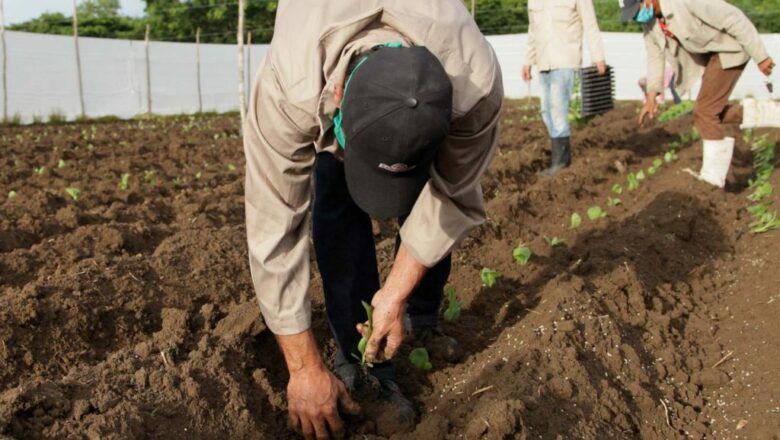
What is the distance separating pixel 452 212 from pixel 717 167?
449 centimetres

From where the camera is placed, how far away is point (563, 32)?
7.54 meters

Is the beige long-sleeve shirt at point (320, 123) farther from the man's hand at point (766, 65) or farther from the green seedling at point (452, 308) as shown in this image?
the man's hand at point (766, 65)

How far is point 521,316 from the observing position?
3707mm

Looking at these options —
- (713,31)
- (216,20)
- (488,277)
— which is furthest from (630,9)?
(216,20)

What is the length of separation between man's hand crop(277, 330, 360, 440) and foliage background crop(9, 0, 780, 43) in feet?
94.3

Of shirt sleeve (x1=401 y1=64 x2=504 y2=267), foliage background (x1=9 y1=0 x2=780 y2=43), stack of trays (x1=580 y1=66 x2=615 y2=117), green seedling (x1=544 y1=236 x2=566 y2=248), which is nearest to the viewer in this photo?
shirt sleeve (x1=401 y1=64 x2=504 y2=267)

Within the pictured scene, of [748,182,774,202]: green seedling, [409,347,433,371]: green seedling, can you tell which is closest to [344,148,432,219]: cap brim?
[409,347,433,371]: green seedling

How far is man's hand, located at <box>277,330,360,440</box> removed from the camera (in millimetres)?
2477

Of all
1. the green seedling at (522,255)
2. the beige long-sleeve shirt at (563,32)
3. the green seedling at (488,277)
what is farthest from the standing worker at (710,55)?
the green seedling at (488,277)

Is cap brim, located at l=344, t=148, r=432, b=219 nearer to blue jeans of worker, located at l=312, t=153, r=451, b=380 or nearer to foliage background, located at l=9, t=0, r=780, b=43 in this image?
blue jeans of worker, located at l=312, t=153, r=451, b=380

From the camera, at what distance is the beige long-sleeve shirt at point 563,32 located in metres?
7.52

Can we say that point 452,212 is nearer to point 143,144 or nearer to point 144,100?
point 143,144

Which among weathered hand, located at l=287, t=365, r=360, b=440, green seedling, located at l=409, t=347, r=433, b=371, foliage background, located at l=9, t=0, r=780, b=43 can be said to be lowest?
foliage background, located at l=9, t=0, r=780, b=43

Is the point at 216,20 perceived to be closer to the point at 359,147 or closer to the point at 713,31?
the point at 713,31
